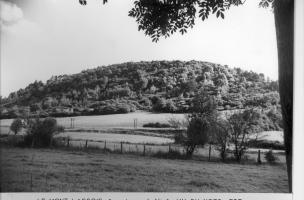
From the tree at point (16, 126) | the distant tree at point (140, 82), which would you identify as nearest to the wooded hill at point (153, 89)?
the distant tree at point (140, 82)

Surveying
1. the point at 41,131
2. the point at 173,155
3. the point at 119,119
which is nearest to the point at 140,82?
the point at 119,119

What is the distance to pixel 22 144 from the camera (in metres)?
4.43

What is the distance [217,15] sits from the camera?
14.7ft

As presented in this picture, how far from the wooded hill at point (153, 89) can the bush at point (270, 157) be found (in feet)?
1.51

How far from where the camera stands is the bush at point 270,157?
15.1 ft

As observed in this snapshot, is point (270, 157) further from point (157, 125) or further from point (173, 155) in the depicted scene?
point (157, 125)

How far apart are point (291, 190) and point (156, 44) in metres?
2.31

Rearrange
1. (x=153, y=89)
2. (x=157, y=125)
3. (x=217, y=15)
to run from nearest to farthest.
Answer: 1. (x=217, y=15)
2. (x=157, y=125)
3. (x=153, y=89)

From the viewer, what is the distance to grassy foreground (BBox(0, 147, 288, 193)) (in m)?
4.33

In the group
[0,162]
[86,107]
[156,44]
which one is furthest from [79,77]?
[0,162]

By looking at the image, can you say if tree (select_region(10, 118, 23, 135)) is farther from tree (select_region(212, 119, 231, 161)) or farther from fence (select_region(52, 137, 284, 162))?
tree (select_region(212, 119, 231, 161))

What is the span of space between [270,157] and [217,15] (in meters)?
1.77
